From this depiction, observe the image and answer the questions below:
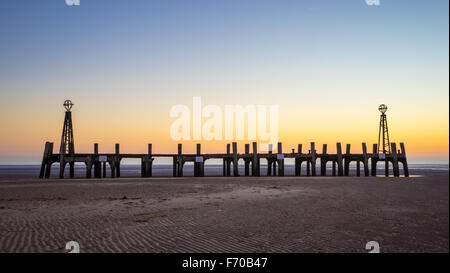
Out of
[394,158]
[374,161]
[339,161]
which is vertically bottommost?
[374,161]

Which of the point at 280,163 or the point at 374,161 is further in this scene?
the point at 374,161

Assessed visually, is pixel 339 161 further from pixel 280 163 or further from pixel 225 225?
pixel 225 225

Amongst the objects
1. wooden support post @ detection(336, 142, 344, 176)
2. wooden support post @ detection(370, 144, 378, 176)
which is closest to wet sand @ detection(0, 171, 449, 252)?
wooden support post @ detection(336, 142, 344, 176)

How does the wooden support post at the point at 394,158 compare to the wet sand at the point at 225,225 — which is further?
the wooden support post at the point at 394,158

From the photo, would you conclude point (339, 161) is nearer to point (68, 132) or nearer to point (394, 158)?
point (394, 158)

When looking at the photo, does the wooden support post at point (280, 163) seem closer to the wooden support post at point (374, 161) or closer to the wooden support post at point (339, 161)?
the wooden support post at point (339, 161)

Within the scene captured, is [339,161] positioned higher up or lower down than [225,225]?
higher up

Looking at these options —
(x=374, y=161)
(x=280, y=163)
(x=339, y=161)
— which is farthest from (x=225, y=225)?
(x=374, y=161)

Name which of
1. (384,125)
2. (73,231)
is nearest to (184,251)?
(73,231)

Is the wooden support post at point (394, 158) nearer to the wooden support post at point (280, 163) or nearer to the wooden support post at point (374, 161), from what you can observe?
the wooden support post at point (374, 161)

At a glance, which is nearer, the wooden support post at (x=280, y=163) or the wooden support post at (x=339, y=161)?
the wooden support post at (x=280, y=163)

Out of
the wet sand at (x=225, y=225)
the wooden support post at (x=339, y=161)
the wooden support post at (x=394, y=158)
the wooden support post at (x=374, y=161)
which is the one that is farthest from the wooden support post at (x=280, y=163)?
the wet sand at (x=225, y=225)

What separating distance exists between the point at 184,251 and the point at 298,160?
28551mm
